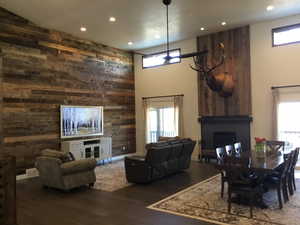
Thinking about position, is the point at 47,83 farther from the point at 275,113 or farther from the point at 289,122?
the point at 289,122

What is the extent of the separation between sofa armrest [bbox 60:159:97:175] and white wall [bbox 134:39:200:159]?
443 centimetres

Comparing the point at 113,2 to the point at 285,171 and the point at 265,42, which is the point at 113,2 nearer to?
the point at 265,42

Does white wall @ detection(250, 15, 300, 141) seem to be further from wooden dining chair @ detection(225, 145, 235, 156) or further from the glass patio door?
wooden dining chair @ detection(225, 145, 235, 156)

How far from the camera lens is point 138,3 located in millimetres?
6465

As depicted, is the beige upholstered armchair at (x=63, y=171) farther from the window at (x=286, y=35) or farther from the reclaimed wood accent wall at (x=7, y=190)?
the window at (x=286, y=35)

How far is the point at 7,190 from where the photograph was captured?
131 inches

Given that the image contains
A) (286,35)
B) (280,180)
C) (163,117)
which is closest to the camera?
(280,180)

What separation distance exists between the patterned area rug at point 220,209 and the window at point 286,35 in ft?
14.4

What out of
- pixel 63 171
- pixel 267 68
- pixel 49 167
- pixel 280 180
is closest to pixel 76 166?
pixel 63 171

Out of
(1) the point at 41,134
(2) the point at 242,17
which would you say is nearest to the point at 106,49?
(1) the point at 41,134

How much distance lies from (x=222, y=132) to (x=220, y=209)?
4.53 metres

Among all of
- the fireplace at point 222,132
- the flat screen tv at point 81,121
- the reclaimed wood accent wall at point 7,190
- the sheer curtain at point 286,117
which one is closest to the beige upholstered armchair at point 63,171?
the reclaimed wood accent wall at point 7,190

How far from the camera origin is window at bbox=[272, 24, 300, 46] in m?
7.48

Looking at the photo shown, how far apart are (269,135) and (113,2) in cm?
577
